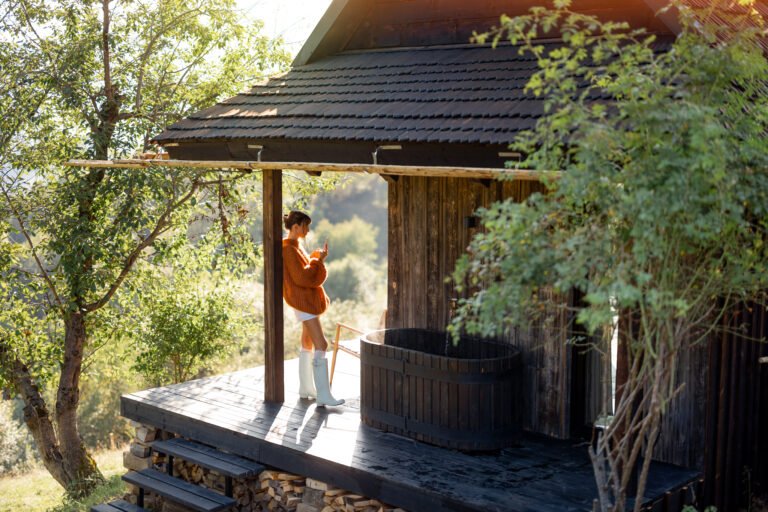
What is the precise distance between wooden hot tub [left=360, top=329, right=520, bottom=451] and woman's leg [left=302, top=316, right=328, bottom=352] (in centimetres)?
76

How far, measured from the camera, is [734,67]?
4.37m

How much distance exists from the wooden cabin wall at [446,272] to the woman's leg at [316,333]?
2.29 ft

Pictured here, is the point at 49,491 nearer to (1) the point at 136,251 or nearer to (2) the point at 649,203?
(1) the point at 136,251

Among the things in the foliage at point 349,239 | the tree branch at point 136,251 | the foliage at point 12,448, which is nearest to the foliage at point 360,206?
the foliage at point 349,239

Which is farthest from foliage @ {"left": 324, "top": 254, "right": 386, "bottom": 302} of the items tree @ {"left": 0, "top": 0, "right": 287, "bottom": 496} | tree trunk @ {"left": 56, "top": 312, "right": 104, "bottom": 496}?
tree @ {"left": 0, "top": 0, "right": 287, "bottom": 496}

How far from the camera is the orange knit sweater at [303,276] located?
7.99 meters

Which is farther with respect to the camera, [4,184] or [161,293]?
[161,293]

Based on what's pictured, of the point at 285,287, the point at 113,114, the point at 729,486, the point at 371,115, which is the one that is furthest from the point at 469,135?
the point at 113,114

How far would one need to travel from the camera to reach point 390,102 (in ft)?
24.3

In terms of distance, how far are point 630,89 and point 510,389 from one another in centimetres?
295

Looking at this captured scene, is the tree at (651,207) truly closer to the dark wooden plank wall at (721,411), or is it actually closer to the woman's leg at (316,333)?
the dark wooden plank wall at (721,411)

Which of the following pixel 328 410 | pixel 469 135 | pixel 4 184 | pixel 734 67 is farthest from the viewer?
pixel 4 184

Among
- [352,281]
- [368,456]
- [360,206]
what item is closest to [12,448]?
[368,456]

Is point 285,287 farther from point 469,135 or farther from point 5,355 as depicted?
point 5,355
